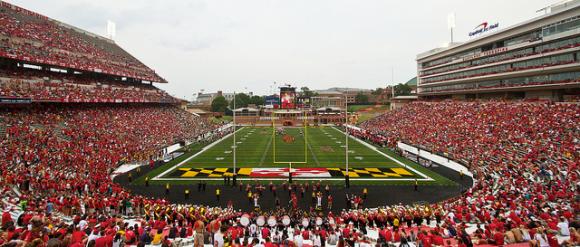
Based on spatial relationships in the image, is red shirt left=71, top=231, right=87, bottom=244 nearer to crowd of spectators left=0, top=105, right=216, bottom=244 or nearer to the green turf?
crowd of spectators left=0, top=105, right=216, bottom=244

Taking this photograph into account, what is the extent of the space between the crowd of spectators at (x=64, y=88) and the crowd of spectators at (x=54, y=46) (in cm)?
172

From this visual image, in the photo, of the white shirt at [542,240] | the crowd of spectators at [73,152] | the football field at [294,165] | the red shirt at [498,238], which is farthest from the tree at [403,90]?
the white shirt at [542,240]

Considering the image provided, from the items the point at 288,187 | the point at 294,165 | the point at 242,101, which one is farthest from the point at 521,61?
the point at 242,101

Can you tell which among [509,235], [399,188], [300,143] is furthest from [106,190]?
[300,143]

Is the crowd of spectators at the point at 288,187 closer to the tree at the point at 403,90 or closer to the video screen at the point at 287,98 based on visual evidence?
the video screen at the point at 287,98

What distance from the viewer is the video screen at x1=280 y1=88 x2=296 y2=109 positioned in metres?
77.6

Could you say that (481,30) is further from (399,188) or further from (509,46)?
(399,188)


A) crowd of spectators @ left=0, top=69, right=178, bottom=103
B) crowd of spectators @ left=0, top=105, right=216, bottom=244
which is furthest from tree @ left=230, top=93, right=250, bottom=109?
crowd of spectators @ left=0, top=105, right=216, bottom=244

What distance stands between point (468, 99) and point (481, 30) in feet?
31.7

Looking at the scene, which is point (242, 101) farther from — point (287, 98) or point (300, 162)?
point (300, 162)

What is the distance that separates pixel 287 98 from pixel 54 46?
4892 centimetres

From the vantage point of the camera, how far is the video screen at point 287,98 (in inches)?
3054

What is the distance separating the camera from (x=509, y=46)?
3841 cm

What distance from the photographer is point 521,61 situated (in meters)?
36.6
